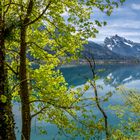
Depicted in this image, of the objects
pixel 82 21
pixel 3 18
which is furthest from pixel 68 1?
pixel 3 18

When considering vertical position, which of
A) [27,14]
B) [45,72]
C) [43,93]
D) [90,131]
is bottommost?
[90,131]

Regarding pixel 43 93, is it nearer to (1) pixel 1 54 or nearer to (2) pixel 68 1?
(1) pixel 1 54

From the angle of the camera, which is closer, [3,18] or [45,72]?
[3,18]

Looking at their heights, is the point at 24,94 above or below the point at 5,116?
Result: above

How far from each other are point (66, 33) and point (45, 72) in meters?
3.68

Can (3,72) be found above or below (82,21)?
below

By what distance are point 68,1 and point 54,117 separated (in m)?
5.84

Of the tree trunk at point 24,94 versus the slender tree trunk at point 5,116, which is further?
the tree trunk at point 24,94

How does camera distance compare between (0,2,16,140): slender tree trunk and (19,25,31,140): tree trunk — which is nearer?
(0,2,16,140): slender tree trunk

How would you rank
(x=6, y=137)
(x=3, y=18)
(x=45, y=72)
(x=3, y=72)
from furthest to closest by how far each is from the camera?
(x=45, y=72), (x=3, y=18), (x=3, y=72), (x=6, y=137)

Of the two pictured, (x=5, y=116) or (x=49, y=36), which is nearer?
(x=5, y=116)

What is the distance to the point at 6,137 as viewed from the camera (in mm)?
13484

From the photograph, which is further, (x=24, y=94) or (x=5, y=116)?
(x=24, y=94)

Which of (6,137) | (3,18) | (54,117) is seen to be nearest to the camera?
(6,137)
